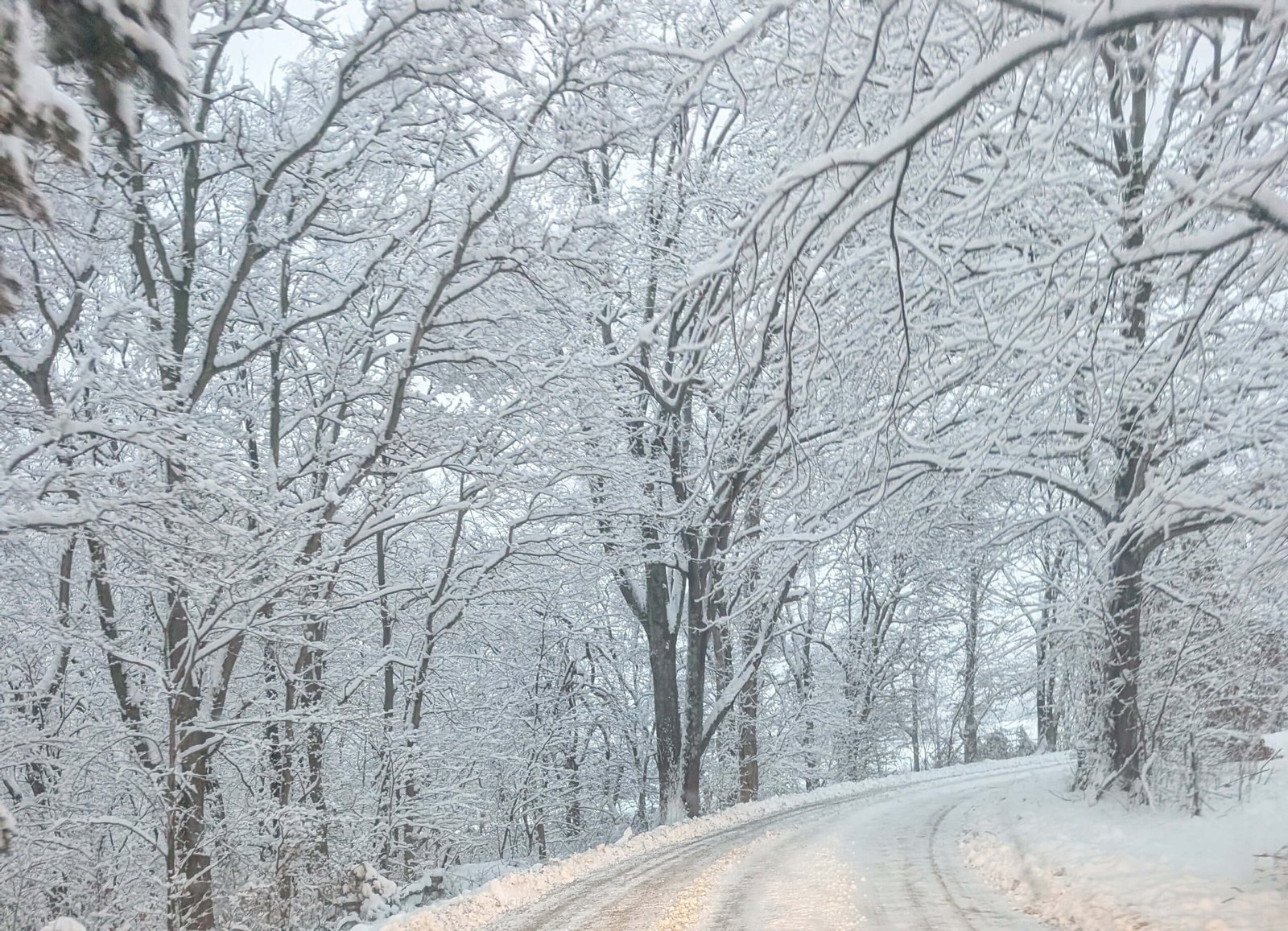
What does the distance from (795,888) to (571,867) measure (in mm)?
3487

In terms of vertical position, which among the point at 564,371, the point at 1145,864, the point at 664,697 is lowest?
the point at 1145,864

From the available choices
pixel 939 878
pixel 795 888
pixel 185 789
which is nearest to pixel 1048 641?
pixel 939 878

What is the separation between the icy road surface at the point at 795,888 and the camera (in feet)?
23.8

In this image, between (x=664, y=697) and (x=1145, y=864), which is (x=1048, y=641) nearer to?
(x=1145, y=864)

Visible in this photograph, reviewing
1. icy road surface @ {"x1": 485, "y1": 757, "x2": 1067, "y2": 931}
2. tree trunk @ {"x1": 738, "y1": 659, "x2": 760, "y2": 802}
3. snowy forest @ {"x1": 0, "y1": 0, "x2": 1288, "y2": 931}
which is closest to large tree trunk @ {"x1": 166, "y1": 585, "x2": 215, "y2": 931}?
snowy forest @ {"x1": 0, "y1": 0, "x2": 1288, "y2": 931}

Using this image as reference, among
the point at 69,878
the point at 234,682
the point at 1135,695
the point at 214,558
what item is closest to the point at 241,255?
the point at 214,558

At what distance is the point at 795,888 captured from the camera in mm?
8633

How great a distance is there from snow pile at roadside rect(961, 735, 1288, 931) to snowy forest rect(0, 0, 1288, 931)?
898mm

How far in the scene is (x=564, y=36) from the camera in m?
11.4

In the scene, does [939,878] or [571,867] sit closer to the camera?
[939,878]

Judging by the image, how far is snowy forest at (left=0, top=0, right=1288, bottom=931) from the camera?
5.64m

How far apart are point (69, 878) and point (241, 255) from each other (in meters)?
8.45

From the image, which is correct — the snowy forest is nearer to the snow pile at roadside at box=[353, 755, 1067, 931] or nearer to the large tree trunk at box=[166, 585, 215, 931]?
the large tree trunk at box=[166, 585, 215, 931]

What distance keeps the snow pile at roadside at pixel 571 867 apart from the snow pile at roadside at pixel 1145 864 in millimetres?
4511
